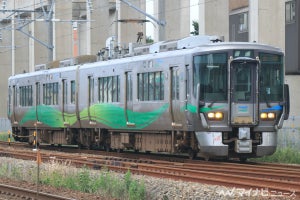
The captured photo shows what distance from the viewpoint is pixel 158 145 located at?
22.9 m

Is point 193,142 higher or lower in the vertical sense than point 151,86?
lower

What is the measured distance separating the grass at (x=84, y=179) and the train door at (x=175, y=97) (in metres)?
4.02

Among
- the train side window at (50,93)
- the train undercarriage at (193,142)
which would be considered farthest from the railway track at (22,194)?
the train side window at (50,93)

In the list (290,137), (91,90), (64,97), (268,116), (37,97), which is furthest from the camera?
(37,97)

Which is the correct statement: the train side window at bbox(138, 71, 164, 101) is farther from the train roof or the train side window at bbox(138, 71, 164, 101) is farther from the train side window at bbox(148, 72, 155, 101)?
the train roof

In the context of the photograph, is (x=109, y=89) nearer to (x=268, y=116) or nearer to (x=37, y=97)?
(x=268, y=116)

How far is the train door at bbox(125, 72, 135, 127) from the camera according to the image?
78.6 feet

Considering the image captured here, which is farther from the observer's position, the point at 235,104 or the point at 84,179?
the point at 235,104

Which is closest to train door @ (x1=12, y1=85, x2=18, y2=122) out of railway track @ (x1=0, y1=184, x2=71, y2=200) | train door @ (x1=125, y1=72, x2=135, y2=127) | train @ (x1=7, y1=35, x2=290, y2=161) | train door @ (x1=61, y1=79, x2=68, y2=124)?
train door @ (x1=61, y1=79, x2=68, y2=124)

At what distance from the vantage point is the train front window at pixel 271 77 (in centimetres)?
2050

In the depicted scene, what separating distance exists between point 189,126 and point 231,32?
1573 inches

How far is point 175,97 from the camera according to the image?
69.5ft

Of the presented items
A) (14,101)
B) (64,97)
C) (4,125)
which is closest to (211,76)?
(64,97)

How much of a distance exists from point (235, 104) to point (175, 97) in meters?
1.89
